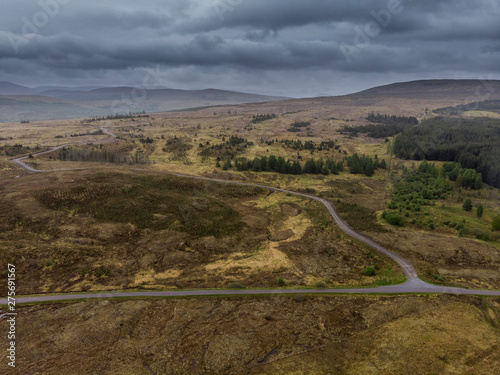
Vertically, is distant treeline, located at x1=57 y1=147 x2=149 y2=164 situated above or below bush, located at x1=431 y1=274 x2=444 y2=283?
above

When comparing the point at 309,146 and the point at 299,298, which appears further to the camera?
the point at 309,146

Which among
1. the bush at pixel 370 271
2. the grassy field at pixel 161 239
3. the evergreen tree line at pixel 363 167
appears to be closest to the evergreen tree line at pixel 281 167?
the evergreen tree line at pixel 363 167

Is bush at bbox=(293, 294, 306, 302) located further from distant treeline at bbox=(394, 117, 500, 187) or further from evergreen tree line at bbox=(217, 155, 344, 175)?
distant treeline at bbox=(394, 117, 500, 187)

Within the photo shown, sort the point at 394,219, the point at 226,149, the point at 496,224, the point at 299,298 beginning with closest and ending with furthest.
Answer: the point at 299,298
the point at 496,224
the point at 394,219
the point at 226,149

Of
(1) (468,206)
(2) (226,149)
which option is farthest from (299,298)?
(2) (226,149)

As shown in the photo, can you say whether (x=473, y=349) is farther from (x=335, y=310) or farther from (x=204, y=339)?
(x=204, y=339)

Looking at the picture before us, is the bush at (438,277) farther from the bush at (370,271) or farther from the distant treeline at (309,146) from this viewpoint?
the distant treeline at (309,146)

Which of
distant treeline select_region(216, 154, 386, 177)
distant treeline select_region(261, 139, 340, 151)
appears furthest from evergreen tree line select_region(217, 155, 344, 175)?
distant treeline select_region(261, 139, 340, 151)

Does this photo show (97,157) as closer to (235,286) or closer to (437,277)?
(235,286)

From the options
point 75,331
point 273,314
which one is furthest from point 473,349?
point 75,331
